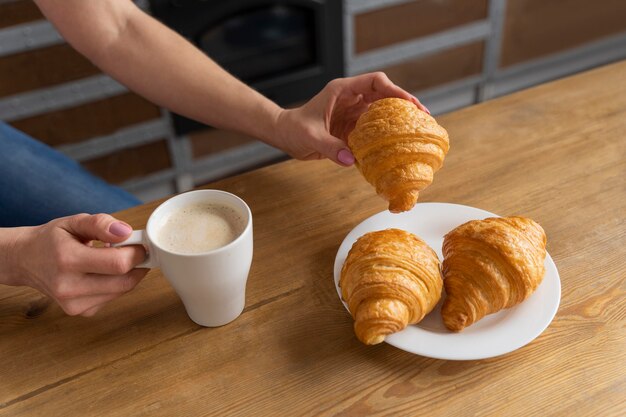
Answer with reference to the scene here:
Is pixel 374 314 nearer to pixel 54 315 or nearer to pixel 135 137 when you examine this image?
pixel 54 315

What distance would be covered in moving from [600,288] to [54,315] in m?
0.73

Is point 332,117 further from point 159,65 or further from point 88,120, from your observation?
point 88,120

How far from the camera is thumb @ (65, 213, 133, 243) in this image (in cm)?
68

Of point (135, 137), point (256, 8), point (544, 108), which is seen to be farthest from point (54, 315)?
point (256, 8)

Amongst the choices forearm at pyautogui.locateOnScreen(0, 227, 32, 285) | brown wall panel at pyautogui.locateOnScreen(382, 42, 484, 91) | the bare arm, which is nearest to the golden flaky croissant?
the bare arm

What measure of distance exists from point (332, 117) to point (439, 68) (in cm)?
181

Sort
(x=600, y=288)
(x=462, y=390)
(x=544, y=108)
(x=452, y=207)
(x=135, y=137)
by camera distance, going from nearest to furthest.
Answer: (x=462, y=390) → (x=600, y=288) → (x=452, y=207) → (x=544, y=108) → (x=135, y=137)

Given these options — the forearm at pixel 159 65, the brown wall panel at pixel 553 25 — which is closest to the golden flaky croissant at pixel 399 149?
the forearm at pixel 159 65

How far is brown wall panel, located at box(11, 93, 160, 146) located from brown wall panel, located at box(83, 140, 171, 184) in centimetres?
11

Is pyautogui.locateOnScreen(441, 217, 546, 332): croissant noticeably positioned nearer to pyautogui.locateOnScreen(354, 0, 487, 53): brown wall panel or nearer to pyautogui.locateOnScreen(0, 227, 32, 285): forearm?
pyautogui.locateOnScreen(0, 227, 32, 285): forearm

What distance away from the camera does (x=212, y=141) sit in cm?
232

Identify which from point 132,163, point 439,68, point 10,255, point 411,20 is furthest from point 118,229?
point 439,68

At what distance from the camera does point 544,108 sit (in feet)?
3.77

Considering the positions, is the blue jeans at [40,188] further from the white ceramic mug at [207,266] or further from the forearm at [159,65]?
the white ceramic mug at [207,266]
